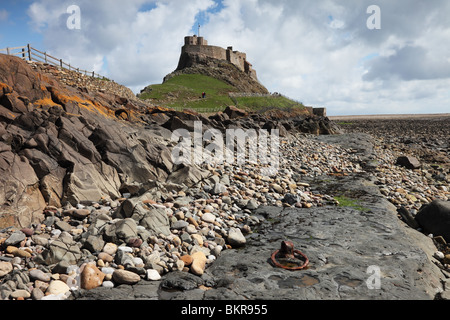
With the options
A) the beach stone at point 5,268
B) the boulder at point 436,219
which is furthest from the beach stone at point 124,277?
the boulder at point 436,219

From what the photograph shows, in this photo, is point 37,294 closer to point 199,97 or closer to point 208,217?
point 208,217

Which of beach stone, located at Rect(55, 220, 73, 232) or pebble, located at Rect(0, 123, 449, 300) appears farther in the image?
beach stone, located at Rect(55, 220, 73, 232)

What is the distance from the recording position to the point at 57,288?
5316 mm

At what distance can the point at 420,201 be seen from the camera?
12.5 meters

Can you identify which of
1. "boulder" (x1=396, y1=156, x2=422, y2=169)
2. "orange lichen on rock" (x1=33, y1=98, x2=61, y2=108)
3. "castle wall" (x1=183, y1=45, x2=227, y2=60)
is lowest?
"boulder" (x1=396, y1=156, x2=422, y2=169)

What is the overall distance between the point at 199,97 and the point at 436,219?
51471 mm

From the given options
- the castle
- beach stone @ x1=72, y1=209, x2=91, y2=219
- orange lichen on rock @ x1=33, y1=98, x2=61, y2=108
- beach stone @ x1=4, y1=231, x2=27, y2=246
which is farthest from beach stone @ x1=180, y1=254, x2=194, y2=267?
the castle

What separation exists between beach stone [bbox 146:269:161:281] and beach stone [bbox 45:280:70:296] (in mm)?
1465

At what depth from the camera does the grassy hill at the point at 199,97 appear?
5025 centimetres

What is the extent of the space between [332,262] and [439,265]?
2938 millimetres

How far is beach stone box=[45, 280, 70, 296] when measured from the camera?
5223 millimetres

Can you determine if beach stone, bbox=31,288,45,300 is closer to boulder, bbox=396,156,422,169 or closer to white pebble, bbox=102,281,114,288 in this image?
white pebble, bbox=102,281,114,288

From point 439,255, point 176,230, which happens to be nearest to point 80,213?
point 176,230

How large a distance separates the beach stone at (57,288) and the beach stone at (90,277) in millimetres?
295
